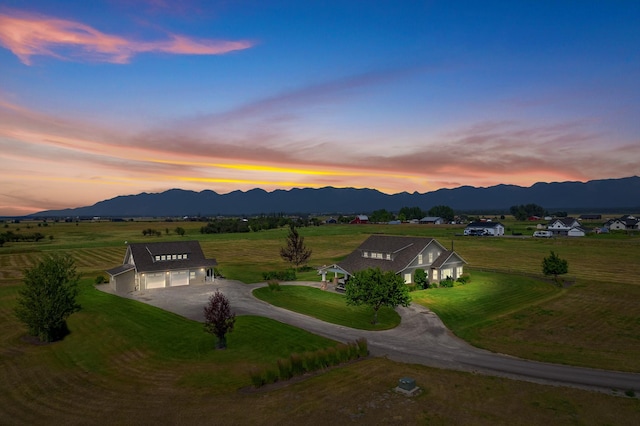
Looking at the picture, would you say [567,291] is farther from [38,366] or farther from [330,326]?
[38,366]

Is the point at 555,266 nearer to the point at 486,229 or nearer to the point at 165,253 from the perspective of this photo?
the point at 165,253

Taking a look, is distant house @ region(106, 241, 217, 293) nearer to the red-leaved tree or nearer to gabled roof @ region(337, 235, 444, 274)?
gabled roof @ region(337, 235, 444, 274)

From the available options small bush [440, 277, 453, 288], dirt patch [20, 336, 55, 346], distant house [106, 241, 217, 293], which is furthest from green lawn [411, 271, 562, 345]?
dirt patch [20, 336, 55, 346]

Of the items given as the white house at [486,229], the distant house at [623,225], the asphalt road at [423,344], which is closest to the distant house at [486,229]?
the white house at [486,229]

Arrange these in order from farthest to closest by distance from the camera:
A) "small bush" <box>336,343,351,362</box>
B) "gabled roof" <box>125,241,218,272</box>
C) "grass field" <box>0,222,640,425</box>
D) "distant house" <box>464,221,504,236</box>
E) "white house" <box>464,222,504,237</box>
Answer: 1. "white house" <box>464,222,504,237</box>
2. "distant house" <box>464,221,504,236</box>
3. "gabled roof" <box>125,241,218,272</box>
4. "small bush" <box>336,343,351,362</box>
5. "grass field" <box>0,222,640,425</box>

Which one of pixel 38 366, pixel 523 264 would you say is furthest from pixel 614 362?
pixel 523 264

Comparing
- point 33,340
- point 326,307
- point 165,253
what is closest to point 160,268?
point 165,253
